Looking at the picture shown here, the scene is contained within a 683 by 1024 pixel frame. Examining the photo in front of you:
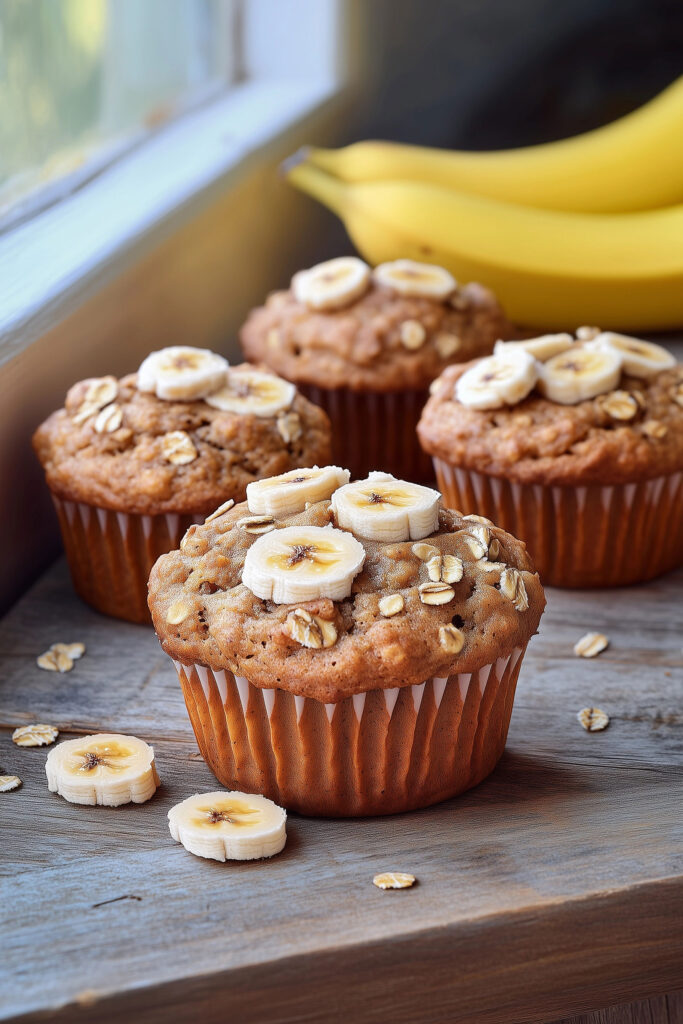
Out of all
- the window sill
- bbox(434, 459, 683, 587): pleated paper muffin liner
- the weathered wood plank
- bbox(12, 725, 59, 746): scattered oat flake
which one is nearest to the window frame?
the window sill

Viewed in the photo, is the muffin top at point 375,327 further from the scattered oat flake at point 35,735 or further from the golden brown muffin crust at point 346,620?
the scattered oat flake at point 35,735

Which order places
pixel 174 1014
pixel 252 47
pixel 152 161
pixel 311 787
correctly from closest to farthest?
pixel 174 1014 < pixel 311 787 < pixel 152 161 < pixel 252 47

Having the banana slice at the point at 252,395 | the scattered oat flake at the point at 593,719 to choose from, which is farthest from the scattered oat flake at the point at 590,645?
the banana slice at the point at 252,395

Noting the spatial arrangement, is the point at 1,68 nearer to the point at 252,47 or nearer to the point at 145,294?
the point at 145,294

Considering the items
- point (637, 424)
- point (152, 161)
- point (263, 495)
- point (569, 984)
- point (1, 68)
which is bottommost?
point (569, 984)

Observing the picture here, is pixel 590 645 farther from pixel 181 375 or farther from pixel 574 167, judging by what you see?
pixel 574 167

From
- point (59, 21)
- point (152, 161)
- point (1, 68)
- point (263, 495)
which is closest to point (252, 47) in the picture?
point (152, 161)
